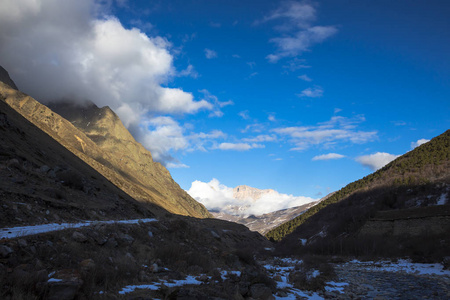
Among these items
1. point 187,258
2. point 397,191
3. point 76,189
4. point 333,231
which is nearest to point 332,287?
Answer: point 187,258

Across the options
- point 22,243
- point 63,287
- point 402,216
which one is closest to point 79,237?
point 22,243

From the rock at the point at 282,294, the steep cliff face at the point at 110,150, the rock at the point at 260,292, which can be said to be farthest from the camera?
the steep cliff face at the point at 110,150

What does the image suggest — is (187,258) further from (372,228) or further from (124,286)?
(372,228)

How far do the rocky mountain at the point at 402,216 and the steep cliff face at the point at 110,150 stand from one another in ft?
174

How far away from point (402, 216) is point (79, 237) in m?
52.7

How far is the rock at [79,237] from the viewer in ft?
37.7

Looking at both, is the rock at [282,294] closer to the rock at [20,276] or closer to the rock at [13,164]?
the rock at [20,276]

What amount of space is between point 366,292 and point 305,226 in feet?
278

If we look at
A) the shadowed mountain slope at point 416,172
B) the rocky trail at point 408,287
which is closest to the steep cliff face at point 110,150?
the shadowed mountain slope at point 416,172

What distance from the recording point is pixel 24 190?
61.5 ft

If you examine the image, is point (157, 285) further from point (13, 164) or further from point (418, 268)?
point (418, 268)

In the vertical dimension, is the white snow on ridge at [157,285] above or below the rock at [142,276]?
below

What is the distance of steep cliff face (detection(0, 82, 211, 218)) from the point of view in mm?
83550

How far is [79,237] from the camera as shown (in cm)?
1164
